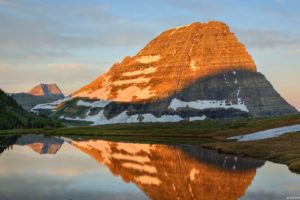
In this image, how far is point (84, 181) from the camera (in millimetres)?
51594

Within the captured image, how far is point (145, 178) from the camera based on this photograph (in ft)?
181

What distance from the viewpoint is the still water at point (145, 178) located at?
140 feet

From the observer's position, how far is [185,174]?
58.0 m

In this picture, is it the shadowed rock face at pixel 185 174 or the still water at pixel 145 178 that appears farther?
the shadowed rock face at pixel 185 174

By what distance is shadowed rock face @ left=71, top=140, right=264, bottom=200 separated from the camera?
43844 mm

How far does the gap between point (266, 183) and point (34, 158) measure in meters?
45.5

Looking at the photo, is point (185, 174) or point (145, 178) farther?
point (185, 174)

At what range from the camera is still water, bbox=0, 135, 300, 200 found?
4262cm

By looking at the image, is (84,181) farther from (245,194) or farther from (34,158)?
(34,158)

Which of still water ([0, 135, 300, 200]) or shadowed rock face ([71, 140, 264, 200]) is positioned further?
shadowed rock face ([71, 140, 264, 200])

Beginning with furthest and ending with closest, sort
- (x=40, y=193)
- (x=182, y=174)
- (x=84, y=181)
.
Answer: (x=182, y=174) → (x=84, y=181) → (x=40, y=193)

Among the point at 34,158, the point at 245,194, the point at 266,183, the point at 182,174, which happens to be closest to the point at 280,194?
the point at 245,194

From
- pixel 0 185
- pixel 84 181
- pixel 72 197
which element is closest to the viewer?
pixel 72 197

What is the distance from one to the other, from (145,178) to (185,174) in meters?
5.85
